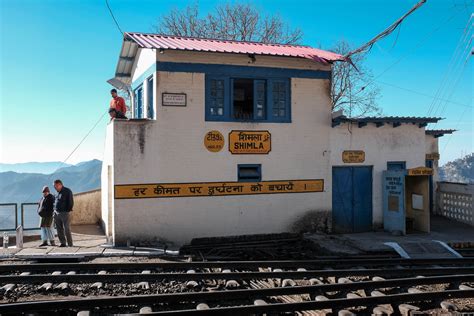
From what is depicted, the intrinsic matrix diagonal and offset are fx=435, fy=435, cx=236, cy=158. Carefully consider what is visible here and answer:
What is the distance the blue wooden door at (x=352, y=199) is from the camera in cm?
1436

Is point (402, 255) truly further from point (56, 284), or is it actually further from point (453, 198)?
point (56, 284)

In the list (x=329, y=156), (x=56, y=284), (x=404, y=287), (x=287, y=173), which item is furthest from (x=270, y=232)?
(x=56, y=284)

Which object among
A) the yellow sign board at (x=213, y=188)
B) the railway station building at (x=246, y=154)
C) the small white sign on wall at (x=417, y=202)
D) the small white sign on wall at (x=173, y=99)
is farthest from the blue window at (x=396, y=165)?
the small white sign on wall at (x=173, y=99)

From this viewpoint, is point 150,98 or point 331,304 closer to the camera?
point 331,304

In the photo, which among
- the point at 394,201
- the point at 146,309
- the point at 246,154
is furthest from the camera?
the point at 394,201

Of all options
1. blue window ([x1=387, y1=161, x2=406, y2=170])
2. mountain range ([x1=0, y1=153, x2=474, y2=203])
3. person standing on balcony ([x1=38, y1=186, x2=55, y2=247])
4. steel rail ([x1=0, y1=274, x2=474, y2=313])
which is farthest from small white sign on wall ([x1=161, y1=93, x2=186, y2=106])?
mountain range ([x1=0, y1=153, x2=474, y2=203])

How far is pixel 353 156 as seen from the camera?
14547 millimetres

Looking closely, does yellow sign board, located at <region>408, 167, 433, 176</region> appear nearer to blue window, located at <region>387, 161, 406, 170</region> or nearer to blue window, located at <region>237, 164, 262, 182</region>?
blue window, located at <region>387, 161, 406, 170</region>

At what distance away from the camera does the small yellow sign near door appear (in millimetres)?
12930

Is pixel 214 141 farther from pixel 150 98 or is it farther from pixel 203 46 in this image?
pixel 203 46

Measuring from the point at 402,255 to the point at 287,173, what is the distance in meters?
4.12

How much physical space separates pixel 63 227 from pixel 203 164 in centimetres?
425

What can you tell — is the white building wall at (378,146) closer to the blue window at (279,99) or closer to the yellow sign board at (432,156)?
the blue window at (279,99)

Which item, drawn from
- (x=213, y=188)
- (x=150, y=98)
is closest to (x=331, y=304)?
(x=213, y=188)
